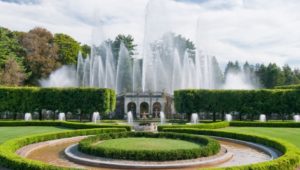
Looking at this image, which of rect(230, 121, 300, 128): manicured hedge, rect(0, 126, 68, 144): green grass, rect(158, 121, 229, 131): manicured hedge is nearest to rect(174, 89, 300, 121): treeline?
rect(230, 121, 300, 128): manicured hedge

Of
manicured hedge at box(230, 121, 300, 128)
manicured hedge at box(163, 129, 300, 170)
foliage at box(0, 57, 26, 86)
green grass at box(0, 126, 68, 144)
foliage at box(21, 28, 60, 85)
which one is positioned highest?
foliage at box(21, 28, 60, 85)

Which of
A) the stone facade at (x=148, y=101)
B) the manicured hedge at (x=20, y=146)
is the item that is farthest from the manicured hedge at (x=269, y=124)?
the stone facade at (x=148, y=101)

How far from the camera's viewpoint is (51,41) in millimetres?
71125

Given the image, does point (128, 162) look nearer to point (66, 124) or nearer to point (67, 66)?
point (66, 124)

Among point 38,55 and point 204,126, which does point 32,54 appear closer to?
point 38,55

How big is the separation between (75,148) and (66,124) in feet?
47.8

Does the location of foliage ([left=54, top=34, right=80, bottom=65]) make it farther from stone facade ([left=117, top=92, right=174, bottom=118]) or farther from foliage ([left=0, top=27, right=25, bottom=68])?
stone facade ([left=117, top=92, right=174, bottom=118])

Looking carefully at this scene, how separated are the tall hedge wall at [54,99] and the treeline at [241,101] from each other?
10.4 metres

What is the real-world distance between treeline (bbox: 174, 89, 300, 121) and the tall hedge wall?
34.1 feet

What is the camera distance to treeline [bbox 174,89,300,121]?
138 ft

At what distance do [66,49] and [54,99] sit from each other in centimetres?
3086

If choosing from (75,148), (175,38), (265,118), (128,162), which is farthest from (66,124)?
(175,38)

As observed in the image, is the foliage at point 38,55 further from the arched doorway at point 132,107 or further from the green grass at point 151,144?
the green grass at point 151,144

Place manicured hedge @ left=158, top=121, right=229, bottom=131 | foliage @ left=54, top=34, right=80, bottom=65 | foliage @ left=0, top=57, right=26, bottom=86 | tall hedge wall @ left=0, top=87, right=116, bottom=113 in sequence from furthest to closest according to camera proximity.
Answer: foliage @ left=54, top=34, right=80, bottom=65
foliage @ left=0, top=57, right=26, bottom=86
tall hedge wall @ left=0, top=87, right=116, bottom=113
manicured hedge @ left=158, top=121, right=229, bottom=131
